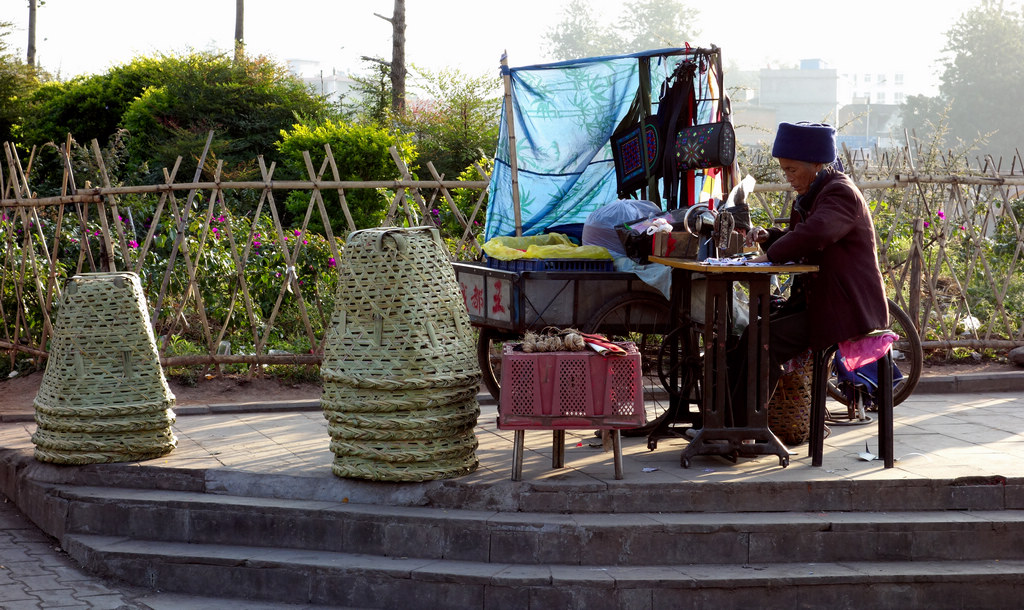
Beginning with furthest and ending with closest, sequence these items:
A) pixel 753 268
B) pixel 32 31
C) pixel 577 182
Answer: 1. pixel 32 31
2. pixel 577 182
3. pixel 753 268

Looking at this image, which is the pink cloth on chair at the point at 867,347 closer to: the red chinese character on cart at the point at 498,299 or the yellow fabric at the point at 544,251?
the yellow fabric at the point at 544,251

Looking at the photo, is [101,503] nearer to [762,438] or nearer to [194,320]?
[762,438]

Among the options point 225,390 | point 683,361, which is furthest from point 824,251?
point 225,390

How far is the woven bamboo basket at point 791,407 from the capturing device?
5004 millimetres

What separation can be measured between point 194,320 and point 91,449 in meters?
3.77

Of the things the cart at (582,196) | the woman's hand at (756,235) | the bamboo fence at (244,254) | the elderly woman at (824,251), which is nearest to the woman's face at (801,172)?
the elderly woman at (824,251)

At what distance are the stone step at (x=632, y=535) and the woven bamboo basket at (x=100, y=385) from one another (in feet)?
3.04

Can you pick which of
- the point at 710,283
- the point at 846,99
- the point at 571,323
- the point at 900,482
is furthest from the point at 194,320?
the point at 846,99

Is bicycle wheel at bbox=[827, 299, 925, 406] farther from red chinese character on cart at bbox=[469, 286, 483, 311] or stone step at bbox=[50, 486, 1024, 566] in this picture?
red chinese character on cart at bbox=[469, 286, 483, 311]

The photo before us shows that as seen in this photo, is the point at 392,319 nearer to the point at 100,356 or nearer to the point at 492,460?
the point at 492,460

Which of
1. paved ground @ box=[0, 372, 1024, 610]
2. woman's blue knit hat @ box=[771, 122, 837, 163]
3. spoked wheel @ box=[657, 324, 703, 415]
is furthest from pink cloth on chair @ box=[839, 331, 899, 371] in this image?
woman's blue knit hat @ box=[771, 122, 837, 163]

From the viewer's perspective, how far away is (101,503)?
176 inches

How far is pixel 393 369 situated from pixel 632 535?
123cm

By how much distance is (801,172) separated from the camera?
454 centimetres
